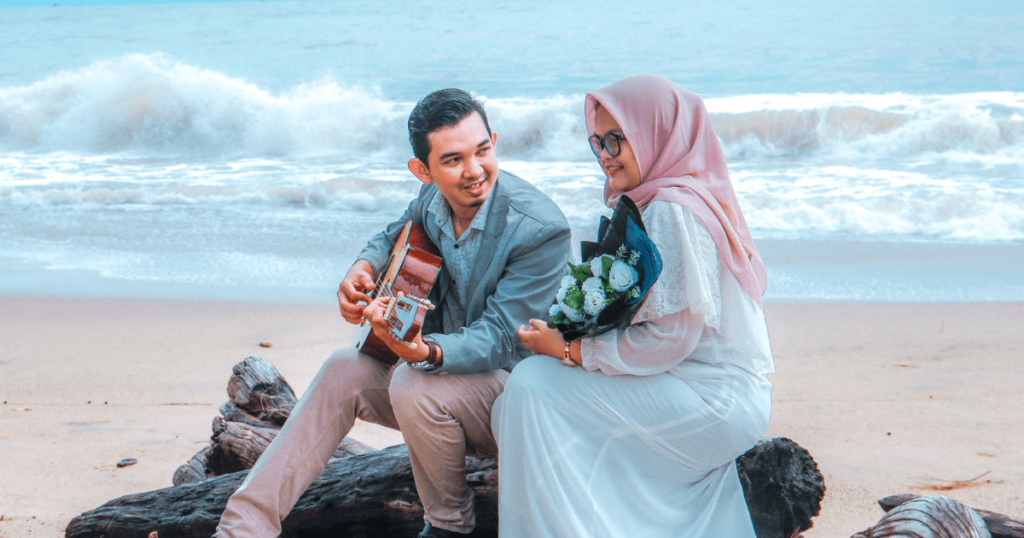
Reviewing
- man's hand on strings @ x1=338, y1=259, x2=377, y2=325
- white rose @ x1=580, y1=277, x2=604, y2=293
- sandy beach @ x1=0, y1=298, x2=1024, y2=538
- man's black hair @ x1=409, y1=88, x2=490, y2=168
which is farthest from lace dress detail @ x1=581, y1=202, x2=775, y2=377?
sandy beach @ x1=0, y1=298, x2=1024, y2=538

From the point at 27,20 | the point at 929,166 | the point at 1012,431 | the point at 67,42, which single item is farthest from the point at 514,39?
the point at 27,20

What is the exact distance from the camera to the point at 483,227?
2715 mm

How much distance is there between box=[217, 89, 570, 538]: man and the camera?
251cm

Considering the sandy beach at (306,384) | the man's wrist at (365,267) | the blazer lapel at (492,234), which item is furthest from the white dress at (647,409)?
the sandy beach at (306,384)

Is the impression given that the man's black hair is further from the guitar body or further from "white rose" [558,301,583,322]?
"white rose" [558,301,583,322]

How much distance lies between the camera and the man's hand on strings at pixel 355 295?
2.83 m

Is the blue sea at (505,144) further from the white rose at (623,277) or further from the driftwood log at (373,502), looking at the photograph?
the white rose at (623,277)

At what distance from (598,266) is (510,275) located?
43 cm

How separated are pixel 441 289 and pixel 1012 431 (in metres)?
3.18

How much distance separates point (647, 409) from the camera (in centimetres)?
229

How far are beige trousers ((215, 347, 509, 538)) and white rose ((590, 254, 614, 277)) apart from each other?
51cm

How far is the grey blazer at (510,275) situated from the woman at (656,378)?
0.22 metres

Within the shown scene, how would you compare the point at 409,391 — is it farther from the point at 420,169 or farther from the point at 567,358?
the point at 420,169

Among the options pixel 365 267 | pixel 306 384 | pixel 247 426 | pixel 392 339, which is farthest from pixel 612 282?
pixel 306 384
